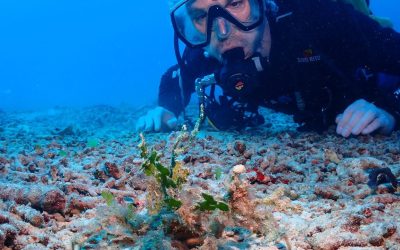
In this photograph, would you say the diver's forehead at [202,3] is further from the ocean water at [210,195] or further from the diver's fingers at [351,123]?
the diver's fingers at [351,123]

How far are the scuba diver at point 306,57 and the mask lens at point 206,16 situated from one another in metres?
0.01

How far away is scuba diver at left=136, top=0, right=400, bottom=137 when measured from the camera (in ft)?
12.7

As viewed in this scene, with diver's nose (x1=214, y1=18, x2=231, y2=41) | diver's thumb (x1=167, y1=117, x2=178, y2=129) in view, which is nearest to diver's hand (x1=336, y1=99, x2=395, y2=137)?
diver's nose (x1=214, y1=18, x2=231, y2=41)

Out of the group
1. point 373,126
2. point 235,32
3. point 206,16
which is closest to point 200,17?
point 206,16

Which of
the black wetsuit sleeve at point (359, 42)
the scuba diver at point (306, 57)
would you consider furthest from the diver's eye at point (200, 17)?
the black wetsuit sleeve at point (359, 42)

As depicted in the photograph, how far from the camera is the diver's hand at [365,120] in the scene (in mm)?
3717

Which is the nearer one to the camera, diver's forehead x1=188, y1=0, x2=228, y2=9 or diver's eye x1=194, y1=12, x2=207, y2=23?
diver's forehead x1=188, y1=0, x2=228, y2=9

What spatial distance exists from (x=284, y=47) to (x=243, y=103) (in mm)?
1134

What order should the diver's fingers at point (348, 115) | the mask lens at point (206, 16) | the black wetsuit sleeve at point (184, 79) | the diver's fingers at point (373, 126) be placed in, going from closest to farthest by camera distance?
the diver's fingers at point (373, 126) → the diver's fingers at point (348, 115) → the mask lens at point (206, 16) → the black wetsuit sleeve at point (184, 79)

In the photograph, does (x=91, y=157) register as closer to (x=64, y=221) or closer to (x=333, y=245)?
(x=64, y=221)

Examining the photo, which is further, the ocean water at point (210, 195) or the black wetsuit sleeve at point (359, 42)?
→ the black wetsuit sleeve at point (359, 42)

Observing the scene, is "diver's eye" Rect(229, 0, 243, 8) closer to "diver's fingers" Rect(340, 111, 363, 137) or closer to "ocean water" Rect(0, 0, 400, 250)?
"ocean water" Rect(0, 0, 400, 250)

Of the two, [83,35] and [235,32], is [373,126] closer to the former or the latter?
[235,32]

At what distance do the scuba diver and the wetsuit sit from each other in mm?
11
